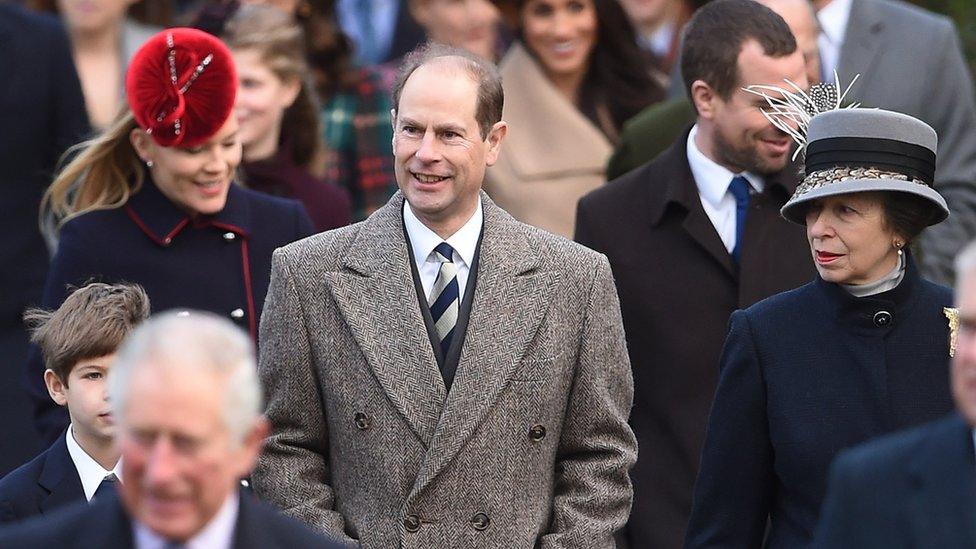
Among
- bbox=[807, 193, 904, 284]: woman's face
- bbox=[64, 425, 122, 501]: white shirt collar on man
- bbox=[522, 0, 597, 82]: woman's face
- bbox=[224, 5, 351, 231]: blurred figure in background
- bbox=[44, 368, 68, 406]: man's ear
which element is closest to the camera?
bbox=[807, 193, 904, 284]: woman's face

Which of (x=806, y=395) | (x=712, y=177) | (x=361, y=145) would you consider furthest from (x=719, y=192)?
(x=361, y=145)

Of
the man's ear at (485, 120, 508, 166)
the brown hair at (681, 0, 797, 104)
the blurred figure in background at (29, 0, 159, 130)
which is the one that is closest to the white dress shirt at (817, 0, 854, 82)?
the brown hair at (681, 0, 797, 104)

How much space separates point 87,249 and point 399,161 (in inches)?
50.5

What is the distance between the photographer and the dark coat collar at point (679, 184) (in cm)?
649

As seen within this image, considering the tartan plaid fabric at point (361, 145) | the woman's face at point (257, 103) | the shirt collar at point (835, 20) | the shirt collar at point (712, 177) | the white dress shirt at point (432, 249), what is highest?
the white dress shirt at point (432, 249)

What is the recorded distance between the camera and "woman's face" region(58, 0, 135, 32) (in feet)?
28.1

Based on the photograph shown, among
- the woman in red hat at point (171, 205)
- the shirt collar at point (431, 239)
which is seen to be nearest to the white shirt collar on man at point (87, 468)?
the woman in red hat at point (171, 205)

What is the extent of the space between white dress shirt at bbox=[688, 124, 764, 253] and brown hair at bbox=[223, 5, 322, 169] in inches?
76.9

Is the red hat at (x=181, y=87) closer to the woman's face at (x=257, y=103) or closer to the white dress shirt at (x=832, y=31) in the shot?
the woman's face at (x=257, y=103)

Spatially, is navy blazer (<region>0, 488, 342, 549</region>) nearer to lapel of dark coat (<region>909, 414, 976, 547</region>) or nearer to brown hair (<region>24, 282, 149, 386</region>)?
lapel of dark coat (<region>909, 414, 976, 547</region>)

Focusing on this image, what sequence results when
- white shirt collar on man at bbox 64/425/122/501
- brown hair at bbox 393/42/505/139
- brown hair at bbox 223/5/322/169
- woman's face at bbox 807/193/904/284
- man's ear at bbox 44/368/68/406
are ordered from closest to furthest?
woman's face at bbox 807/193/904/284, white shirt collar on man at bbox 64/425/122/501, brown hair at bbox 393/42/505/139, man's ear at bbox 44/368/68/406, brown hair at bbox 223/5/322/169

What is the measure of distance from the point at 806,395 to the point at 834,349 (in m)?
0.14

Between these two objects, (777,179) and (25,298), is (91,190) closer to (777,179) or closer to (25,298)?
(25,298)

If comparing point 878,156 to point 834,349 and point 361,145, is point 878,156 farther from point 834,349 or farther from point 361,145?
point 361,145
